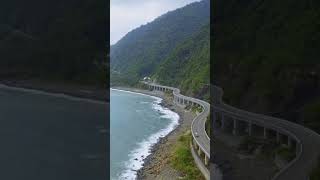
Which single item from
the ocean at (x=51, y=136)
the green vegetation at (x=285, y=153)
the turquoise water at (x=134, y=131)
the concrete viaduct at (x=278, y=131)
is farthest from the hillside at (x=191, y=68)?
the green vegetation at (x=285, y=153)

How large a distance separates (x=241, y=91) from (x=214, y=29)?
5.96 m

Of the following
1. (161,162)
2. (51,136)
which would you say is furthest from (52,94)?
(161,162)

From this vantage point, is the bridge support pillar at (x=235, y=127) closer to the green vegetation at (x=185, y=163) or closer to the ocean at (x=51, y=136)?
the green vegetation at (x=185, y=163)

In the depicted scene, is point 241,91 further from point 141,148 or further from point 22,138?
point 22,138

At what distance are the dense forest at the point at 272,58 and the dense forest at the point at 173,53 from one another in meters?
5.76

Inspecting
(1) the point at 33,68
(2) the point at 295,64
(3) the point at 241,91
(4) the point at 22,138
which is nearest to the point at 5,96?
(1) the point at 33,68

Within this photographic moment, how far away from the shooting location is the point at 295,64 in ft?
36.1

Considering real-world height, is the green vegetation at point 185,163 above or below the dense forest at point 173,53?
below

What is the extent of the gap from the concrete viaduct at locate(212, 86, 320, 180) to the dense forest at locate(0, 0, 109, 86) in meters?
9.32

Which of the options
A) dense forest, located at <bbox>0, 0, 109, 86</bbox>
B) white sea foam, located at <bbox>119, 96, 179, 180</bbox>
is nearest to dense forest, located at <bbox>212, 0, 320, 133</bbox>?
white sea foam, located at <bbox>119, 96, 179, 180</bbox>

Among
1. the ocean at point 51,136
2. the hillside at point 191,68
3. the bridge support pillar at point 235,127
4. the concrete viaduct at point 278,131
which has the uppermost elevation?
the hillside at point 191,68

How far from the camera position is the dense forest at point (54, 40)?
23109mm

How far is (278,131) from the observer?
923cm

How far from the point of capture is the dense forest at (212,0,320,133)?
34.5 ft
